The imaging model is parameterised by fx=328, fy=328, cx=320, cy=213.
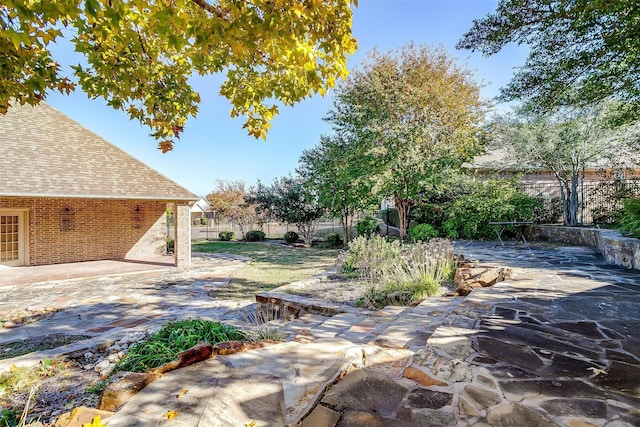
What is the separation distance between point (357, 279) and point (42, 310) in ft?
21.6

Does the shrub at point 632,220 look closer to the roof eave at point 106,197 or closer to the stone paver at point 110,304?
the stone paver at point 110,304

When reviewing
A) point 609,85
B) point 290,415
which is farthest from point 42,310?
point 609,85

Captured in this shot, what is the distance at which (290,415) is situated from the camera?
1.86 meters

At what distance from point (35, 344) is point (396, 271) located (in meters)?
5.85

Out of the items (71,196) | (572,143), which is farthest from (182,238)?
(572,143)

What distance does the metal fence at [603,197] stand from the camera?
1055cm

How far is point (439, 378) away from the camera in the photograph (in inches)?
92.4

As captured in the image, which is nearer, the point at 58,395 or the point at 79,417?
the point at 79,417

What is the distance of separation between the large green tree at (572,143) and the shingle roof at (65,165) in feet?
40.0

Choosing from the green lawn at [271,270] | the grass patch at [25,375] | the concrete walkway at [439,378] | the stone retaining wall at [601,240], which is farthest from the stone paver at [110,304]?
the stone retaining wall at [601,240]

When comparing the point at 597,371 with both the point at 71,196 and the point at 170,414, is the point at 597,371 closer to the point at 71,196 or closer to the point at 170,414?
the point at 170,414

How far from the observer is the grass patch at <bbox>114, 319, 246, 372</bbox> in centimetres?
293

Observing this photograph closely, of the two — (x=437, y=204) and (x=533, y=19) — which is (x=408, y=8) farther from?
(x=437, y=204)

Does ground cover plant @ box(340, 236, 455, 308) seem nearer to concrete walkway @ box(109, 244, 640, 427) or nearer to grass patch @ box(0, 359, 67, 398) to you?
concrete walkway @ box(109, 244, 640, 427)
